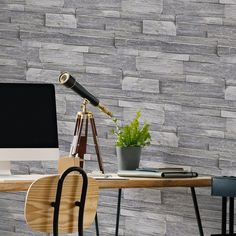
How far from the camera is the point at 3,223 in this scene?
522 centimetres

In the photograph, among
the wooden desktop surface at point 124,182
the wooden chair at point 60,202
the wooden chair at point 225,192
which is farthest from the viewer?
the wooden chair at point 225,192

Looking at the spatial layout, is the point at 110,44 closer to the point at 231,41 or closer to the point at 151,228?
the point at 231,41

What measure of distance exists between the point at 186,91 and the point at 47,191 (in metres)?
1.31

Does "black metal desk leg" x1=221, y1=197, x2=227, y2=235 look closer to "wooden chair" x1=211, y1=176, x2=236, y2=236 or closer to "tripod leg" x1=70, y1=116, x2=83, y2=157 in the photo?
"wooden chair" x1=211, y1=176, x2=236, y2=236

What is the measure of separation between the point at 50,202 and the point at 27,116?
807 mm

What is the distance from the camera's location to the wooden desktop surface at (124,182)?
12.1 feet

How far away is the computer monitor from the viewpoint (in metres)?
4.13

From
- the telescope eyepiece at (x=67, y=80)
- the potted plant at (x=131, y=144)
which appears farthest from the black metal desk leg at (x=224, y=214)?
the telescope eyepiece at (x=67, y=80)

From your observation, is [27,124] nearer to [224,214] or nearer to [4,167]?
[4,167]

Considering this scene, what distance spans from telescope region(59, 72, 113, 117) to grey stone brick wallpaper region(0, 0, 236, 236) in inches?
12.0

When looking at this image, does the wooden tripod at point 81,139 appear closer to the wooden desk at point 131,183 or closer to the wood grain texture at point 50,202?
the wooden desk at point 131,183

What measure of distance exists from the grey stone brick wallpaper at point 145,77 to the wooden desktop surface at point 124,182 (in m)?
0.31

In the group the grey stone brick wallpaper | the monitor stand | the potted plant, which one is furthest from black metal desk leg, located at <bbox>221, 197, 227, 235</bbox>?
the monitor stand

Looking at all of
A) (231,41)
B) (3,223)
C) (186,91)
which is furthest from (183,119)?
(3,223)
